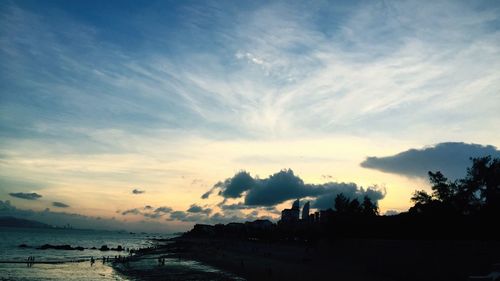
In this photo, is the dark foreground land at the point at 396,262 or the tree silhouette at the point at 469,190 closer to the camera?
the dark foreground land at the point at 396,262

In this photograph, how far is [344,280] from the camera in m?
40.2

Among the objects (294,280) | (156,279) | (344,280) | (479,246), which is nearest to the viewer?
(479,246)

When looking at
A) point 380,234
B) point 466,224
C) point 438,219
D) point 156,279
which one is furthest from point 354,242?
point 156,279

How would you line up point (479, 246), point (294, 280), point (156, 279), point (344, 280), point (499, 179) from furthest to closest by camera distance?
point (499, 179)
point (156, 279)
point (294, 280)
point (344, 280)
point (479, 246)

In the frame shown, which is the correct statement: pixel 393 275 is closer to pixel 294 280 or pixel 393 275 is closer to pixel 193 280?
pixel 294 280

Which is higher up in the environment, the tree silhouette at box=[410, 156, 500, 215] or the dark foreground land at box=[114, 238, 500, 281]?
the tree silhouette at box=[410, 156, 500, 215]

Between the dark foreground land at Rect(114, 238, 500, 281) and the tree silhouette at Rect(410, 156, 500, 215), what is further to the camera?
the tree silhouette at Rect(410, 156, 500, 215)

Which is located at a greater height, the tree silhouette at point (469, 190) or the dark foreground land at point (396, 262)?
the tree silhouette at point (469, 190)

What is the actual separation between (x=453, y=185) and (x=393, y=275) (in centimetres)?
2875

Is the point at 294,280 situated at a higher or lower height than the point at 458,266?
lower

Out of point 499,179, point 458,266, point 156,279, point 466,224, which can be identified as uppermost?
point 499,179

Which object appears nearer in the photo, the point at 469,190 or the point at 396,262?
the point at 396,262

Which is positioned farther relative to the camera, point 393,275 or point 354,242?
point 354,242

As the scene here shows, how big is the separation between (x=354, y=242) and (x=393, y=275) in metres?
12.7
